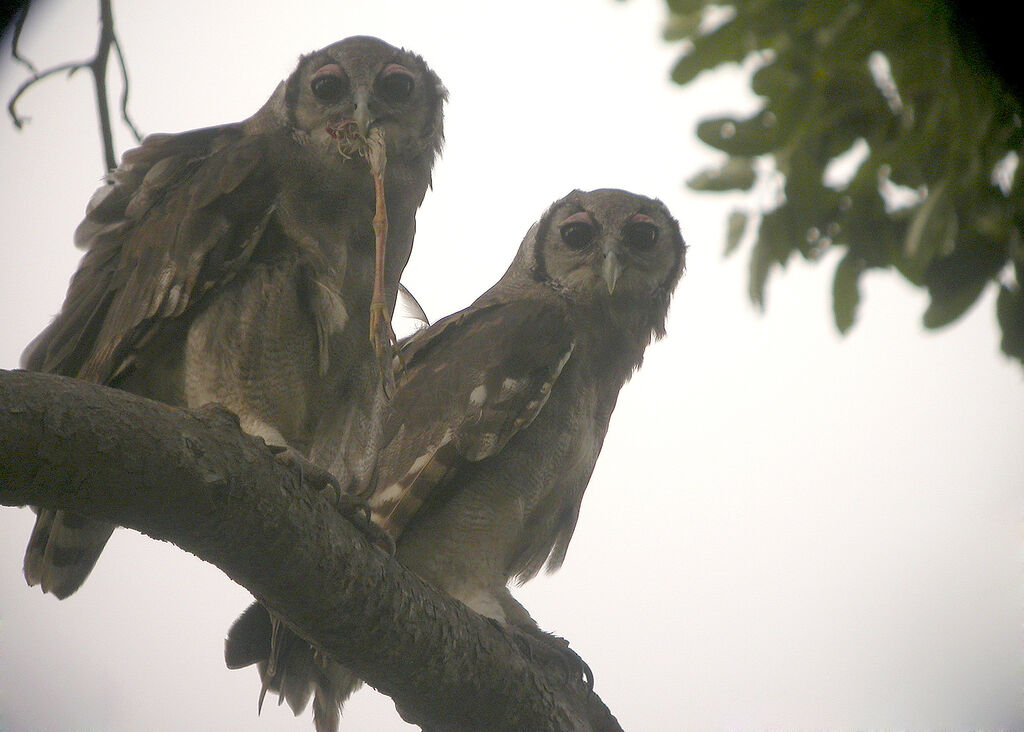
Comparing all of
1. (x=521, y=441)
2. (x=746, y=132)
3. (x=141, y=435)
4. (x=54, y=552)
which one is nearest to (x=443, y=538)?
(x=521, y=441)

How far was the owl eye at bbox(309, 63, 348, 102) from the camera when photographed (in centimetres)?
411

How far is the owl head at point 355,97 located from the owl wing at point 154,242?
21 cm

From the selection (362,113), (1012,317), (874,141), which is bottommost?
(1012,317)

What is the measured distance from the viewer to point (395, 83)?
4.20 meters

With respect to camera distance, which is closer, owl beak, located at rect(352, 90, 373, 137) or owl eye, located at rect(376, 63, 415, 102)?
owl beak, located at rect(352, 90, 373, 137)

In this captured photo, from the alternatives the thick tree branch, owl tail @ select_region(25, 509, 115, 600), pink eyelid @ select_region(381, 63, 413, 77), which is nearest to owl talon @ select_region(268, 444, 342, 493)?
the thick tree branch

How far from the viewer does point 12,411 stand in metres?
2.28

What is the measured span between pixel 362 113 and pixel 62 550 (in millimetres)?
1885

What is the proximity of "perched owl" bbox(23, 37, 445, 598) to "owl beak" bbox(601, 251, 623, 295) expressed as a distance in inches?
47.6

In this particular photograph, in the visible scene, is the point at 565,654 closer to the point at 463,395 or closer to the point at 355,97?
the point at 463,395

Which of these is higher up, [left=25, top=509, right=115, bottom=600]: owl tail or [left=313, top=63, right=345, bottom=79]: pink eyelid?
[left=313, top=63, right=345, bottom=79]: pink eyelid

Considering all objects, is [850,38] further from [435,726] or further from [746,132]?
[435,726]

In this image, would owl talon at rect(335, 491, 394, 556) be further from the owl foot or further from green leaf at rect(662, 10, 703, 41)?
green leaf at rect(662, 10, 703, 41)

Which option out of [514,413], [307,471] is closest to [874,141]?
[307,471]
